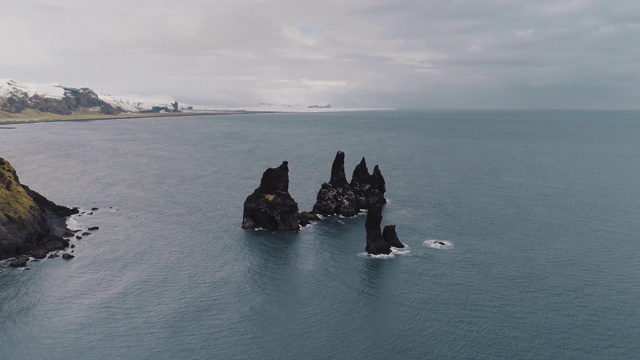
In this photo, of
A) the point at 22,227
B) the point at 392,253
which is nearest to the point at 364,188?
the point at 392,253

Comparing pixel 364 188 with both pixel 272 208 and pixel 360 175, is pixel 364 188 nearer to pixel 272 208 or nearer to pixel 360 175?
pixel 360 175

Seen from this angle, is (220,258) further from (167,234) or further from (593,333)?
(593,333)

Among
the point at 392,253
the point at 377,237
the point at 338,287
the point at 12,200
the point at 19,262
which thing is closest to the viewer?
the point at 338,287

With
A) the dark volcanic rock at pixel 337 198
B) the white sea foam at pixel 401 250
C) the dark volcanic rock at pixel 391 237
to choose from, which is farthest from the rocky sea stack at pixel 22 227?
the white sea foam at pixel 401 250

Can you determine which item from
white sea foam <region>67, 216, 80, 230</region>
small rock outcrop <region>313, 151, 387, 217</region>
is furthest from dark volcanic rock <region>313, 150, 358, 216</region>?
white sea foam <region>67, 216, 80, 230</region>

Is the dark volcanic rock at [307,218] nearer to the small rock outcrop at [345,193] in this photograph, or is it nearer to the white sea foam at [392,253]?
the small rock outcrop at [345,193]
